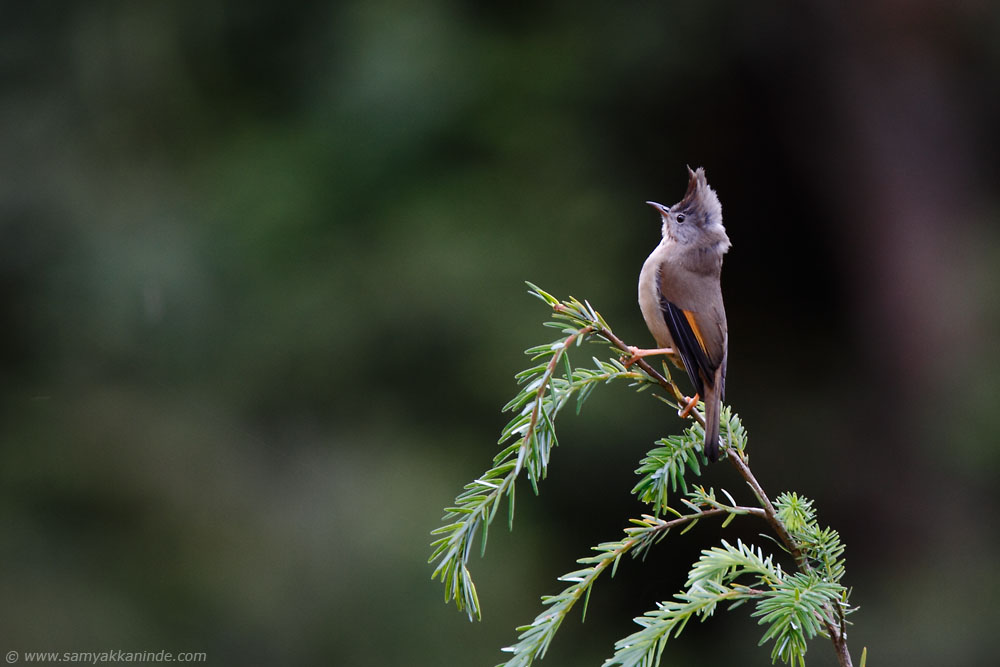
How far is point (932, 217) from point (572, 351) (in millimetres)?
2798

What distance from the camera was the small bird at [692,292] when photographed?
2828 millimetres

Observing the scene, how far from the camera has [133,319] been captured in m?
6.13

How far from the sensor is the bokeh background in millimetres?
5934

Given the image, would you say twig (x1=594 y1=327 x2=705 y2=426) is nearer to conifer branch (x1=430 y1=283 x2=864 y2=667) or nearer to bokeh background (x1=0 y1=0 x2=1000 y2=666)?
conifer branch (x1=430 y1=283 x2=864 y2=667)

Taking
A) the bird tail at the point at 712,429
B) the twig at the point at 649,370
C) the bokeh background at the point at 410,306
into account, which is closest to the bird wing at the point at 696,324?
the bird tail at the point at 712,429

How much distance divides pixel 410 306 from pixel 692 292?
321cm

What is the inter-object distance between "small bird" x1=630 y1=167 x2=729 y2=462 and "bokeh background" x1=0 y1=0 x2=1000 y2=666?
8.33 feet

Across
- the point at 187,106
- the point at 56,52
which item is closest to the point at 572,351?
the point at 187,106

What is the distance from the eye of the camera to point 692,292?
3195 millimetres

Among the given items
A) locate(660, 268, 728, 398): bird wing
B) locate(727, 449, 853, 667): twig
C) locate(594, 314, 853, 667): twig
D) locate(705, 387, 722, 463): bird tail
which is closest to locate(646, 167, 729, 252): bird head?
locate(660, 268, 728, 398): bird wing

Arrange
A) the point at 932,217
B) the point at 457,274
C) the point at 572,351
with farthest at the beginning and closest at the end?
the point at 932,217
the point at 457,274
the point at 572,351

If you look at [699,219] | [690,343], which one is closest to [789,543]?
[690,343]

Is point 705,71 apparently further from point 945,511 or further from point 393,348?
point 945,511

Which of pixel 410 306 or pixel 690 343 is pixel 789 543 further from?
pixel 410 306
